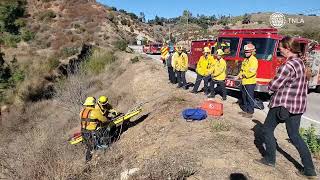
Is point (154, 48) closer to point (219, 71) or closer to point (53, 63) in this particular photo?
point (53, 63)

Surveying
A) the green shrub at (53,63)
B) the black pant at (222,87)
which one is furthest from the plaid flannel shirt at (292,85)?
the green shrub at (53,63)

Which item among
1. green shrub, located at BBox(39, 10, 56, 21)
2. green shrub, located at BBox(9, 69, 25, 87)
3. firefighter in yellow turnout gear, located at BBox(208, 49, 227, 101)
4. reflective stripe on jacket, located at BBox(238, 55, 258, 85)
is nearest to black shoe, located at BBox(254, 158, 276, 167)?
reflective stripe on jacket, located at BBox(238, 55, 258, 85)

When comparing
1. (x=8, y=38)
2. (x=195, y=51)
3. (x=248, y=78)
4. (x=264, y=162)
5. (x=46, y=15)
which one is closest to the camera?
(x=264, y=162)

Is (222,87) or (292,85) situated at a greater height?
(292,85)

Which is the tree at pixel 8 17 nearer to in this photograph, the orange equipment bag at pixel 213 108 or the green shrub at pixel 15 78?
the green shrub at pixel 15 78

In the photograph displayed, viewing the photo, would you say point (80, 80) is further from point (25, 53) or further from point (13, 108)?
point (25, 53)

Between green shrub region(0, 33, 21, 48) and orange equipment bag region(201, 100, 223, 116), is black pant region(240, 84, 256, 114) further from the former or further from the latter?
green shrub region(0, 33, 21, 48)

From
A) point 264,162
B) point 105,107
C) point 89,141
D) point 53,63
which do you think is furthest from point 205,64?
point 53,63

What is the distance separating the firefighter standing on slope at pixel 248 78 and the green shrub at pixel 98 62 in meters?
20.7

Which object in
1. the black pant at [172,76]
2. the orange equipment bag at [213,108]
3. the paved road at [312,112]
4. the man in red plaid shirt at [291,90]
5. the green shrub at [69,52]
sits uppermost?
the man in red plaid shirt at [291,90]

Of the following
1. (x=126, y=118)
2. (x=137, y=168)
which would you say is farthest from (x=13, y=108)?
(x=137, y=168)

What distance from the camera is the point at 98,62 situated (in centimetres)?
3353

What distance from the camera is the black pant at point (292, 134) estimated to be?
6.65 m

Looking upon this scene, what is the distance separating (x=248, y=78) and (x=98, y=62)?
2292cm
